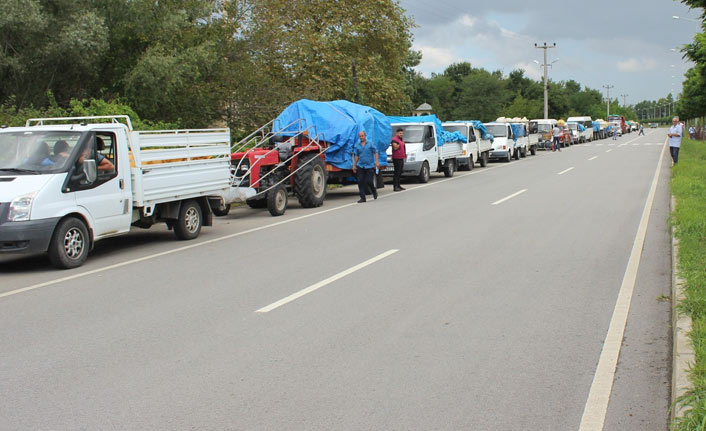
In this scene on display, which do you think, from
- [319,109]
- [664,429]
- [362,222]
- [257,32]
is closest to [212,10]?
[257,32]

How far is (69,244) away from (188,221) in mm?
2728

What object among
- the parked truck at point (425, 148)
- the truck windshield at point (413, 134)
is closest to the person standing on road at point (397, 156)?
the parked truck at point (425, 148)

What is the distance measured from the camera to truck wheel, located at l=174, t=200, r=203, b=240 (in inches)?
465

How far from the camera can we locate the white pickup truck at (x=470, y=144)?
28.5 meters

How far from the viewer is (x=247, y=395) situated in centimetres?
473

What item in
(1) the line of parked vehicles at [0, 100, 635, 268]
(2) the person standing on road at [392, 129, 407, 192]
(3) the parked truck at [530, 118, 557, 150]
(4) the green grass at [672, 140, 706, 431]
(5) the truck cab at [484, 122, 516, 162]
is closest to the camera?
(4) the green grass at [672, 140, 706, 431]

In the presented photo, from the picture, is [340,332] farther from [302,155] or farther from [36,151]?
[302,155]

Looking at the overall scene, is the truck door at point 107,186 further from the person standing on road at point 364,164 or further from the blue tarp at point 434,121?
the blue tarp at point 434,121

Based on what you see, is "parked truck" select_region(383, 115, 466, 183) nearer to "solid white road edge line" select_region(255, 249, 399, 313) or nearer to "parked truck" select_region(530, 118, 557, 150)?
"solid white road edge line" select_region(255, 249, 399, 313)

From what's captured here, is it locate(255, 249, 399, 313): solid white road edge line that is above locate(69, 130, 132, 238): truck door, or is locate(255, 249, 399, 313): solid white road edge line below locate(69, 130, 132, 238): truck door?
below

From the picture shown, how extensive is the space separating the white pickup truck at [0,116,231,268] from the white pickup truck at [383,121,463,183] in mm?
11440

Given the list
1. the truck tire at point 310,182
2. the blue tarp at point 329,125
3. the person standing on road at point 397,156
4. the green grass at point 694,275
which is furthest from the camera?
the person standing on road at point 397,156

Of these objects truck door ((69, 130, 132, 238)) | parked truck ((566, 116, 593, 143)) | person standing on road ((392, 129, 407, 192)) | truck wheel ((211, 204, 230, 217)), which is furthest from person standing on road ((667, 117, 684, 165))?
parked truck ((566, 116, 593, 143))

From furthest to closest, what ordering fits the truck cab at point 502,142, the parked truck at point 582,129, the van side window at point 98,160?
the parked truck at point 582,129 → the truck cab at point 502,142 → the van side window at point 98,160
